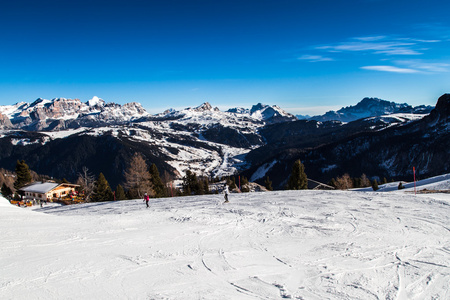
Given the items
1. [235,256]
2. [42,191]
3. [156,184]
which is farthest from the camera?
[42,191]

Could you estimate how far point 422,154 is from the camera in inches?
6220

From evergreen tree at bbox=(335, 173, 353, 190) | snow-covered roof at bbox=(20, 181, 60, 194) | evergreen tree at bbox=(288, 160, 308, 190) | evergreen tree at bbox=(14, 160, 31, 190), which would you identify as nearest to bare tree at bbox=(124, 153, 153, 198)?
evergreen tree at bbox=(288, 160, 308, 190)

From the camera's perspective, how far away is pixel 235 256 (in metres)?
10.8

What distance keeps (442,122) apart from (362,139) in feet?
154

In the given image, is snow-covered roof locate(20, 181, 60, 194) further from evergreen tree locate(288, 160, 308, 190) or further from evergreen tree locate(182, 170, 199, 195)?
evergreen tree locate(288, 160, 308, 190)

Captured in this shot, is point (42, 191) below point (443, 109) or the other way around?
below

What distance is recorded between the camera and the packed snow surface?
794 centimetres

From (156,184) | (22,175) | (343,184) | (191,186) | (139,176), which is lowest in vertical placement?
(343,184)

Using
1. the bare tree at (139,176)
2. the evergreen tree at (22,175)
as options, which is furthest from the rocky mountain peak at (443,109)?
the evergreen tree at (22,175)

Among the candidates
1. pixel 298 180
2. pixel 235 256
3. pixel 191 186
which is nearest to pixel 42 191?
pixel 191 186

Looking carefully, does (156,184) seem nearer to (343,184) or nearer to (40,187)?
(40,187)

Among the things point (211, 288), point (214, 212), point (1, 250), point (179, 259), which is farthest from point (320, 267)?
point (1, 250)

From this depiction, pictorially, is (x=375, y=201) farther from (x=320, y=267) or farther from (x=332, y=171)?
(x=332, y=171)

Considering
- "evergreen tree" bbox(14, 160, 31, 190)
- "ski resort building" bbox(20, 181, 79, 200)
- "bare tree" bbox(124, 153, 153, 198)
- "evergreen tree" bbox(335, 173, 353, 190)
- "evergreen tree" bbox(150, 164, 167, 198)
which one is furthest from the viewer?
"evergreen tree" bbox(335, 173, 353, 190)
